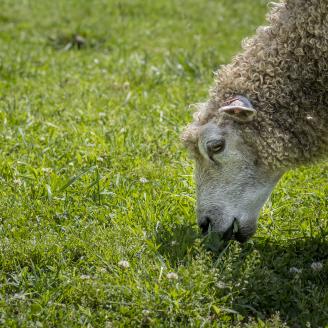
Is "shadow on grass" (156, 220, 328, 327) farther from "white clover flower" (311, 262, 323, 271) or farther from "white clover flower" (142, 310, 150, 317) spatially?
"white clover flower" (142, 310, 150, 317)

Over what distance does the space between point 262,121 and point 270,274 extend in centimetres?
99

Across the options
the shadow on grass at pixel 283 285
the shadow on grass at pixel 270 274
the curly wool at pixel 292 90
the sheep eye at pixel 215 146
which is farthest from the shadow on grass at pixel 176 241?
the curly wool at pixel 292 90

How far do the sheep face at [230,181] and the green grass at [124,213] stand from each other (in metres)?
0.18

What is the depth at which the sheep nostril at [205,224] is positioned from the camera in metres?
4.92

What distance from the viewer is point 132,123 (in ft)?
22.8

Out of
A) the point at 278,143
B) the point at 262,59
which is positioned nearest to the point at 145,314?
the point at 278,143

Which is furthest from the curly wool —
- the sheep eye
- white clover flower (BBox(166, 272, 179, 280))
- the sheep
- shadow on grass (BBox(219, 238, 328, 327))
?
white clover flower (BBox(166, 272, 179, 280))

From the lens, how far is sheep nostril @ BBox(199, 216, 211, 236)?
4.92m

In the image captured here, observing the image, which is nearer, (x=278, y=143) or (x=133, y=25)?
(x=278, y=143)

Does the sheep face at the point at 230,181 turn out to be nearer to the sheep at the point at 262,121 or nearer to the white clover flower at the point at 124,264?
the sheep at the point at 262,121

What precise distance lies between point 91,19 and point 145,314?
299 inches

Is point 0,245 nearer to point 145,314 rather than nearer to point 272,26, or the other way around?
point 145,314

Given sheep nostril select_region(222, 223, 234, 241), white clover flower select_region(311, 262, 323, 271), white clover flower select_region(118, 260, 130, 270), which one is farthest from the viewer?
sheep nostril select_region(222, 223, 234, 241)

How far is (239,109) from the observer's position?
4688 mm
